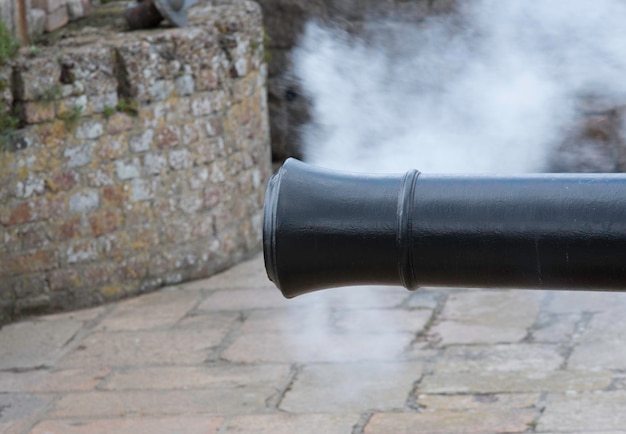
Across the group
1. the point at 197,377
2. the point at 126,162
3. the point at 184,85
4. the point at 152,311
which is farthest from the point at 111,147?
the point at 197,377

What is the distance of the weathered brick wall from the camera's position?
5027 millimetres

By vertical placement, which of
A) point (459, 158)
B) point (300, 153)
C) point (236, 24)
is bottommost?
point (300, 153)

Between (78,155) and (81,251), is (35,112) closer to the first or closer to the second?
(78,155)

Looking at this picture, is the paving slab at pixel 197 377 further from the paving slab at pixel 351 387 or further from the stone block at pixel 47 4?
the stone block at pixel 47 4

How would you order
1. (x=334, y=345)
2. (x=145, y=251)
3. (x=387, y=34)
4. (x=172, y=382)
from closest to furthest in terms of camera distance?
(x=172, y=382) < (x=334, y=345) < (x=145, y=251) < (x=387, y=34)

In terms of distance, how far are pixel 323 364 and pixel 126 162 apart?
60.8 inches

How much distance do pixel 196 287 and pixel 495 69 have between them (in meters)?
2.03

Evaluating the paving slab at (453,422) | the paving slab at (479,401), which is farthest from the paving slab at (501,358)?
the paving slab at (453,422)

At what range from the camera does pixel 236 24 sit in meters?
5.71

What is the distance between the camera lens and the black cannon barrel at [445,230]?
213 centimetres

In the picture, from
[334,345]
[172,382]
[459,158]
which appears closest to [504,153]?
[459,158]

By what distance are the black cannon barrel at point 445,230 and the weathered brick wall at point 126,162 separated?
9.42 ft

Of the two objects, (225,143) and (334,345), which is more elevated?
(225,143)

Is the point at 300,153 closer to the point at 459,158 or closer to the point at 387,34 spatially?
the point at 387,34
